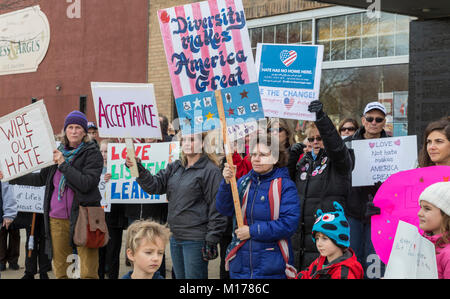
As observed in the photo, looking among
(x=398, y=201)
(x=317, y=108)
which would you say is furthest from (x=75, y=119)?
(x=398, y=201)

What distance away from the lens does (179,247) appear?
16.5 ft

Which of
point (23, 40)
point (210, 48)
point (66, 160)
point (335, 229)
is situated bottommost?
point (335, 229)

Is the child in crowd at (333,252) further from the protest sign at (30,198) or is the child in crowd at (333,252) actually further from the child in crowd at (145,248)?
the protest sign at (30,198)

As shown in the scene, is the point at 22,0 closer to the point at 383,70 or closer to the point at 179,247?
the point at 383,70

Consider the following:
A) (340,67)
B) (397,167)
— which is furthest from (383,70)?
(397,167)

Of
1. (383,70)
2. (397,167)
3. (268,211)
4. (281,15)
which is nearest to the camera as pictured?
(268,211)

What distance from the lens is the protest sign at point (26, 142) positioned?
17.6 ft

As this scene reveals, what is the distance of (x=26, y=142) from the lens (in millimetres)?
5414

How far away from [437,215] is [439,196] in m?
0.11

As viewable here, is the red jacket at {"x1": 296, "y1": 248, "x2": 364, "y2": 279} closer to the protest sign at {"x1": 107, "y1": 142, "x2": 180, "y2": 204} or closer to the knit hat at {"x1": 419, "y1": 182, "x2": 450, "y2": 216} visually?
the knit hat at {"x1": 419, "y1": 182, "x2": 450, "y2": 216}

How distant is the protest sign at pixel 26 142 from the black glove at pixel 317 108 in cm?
234

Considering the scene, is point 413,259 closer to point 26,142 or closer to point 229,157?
point 229,157
